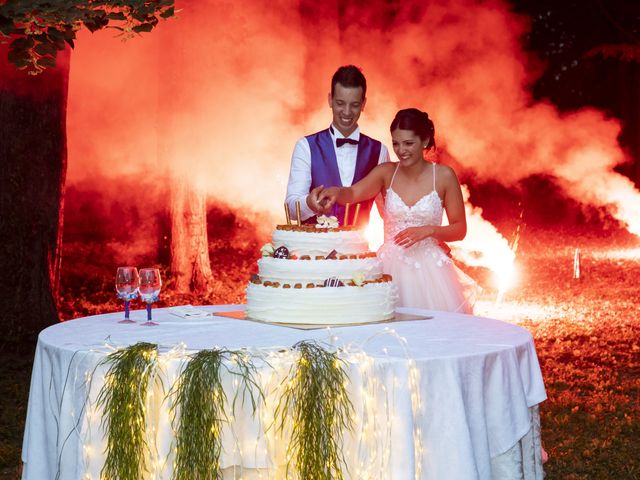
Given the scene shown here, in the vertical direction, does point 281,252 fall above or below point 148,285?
above

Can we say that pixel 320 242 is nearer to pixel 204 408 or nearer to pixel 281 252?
pixel 281 252

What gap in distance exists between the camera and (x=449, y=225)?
5.61m

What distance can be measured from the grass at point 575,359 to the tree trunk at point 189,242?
1.32 ft

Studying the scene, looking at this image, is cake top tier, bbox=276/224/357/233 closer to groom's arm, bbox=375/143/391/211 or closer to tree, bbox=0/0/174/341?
groom's arm, bbox=375/143/391/211

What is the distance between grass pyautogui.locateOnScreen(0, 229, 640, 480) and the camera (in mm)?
6109

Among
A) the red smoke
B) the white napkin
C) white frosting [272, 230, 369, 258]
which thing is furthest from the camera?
the red smoke

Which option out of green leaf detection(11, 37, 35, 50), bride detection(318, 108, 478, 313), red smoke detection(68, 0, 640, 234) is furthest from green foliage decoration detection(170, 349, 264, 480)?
red smoke detection(68, 0, 640, 234)

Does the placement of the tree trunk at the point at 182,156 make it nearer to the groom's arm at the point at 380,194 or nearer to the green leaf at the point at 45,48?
the green leaf at the point at 45,48

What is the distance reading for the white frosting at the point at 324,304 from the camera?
417cm

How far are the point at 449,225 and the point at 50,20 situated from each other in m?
3.09

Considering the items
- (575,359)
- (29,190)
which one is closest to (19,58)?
(29,190)

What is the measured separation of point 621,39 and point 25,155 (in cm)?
1722

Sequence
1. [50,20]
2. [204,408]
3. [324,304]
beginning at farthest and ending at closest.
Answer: [50,20] → [324,304] → [204,408]

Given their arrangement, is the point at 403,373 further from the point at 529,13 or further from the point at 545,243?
the point at 529,13
